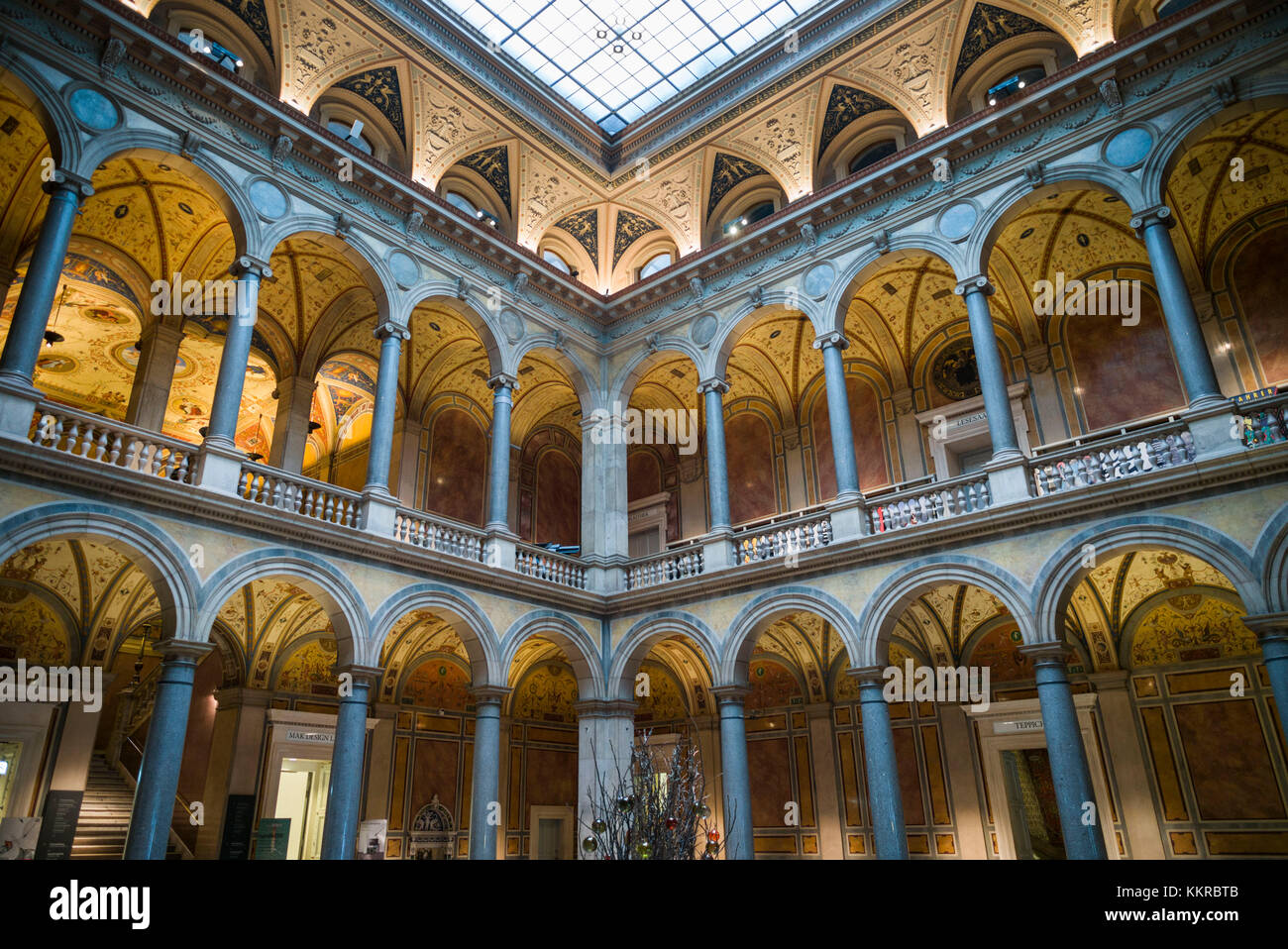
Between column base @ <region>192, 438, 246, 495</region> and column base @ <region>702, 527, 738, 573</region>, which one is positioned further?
column base @ <region>702, 527, 738, 573</region>

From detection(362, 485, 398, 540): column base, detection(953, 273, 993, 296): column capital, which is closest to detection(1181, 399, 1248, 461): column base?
detection(953, 273, 993, 296): column capital

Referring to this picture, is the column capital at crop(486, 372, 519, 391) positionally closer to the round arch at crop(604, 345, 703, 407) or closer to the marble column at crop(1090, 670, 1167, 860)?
the round arch at crop(604, 345, 703, 407)

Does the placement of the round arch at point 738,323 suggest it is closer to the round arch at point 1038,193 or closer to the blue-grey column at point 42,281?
the round arch at point 1038,193

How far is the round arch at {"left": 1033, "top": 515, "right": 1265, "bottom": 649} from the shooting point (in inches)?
363

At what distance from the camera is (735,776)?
12359 millimetres

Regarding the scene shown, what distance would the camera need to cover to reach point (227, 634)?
1421 cm

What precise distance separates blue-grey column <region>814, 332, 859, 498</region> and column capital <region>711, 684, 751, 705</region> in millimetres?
3286

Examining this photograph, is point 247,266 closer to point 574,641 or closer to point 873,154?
point 574,641

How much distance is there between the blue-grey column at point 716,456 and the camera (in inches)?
555

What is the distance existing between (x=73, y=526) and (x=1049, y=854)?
47.8 feet

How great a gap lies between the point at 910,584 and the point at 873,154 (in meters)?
8.13
